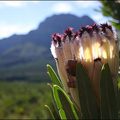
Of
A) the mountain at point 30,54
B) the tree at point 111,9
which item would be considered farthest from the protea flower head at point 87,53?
the mountain at point 30,54

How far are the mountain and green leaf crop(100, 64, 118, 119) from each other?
8964 cm

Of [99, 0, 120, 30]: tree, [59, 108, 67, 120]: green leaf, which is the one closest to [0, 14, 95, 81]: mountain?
[99, 0, 120, 30]: tree

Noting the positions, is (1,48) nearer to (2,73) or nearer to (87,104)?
(2,73)

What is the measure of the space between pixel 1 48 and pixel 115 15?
186 m

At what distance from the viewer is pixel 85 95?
4.09ft

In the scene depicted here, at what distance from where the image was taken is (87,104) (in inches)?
49.2

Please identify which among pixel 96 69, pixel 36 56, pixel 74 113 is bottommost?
pixel 36 56

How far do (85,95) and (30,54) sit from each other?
156 m

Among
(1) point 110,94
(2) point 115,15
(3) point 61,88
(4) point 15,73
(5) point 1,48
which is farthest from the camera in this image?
(5) point 1,48

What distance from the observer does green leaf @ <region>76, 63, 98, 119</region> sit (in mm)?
1237

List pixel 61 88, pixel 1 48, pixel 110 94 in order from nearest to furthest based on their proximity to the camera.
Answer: pixel 110 94 → pixel 61 88 → pixel 1 48

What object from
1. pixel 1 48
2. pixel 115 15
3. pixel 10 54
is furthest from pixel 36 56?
pixel 115 15

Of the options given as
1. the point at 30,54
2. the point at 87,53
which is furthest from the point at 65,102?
the point at 30,54

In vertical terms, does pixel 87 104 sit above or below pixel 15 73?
above
